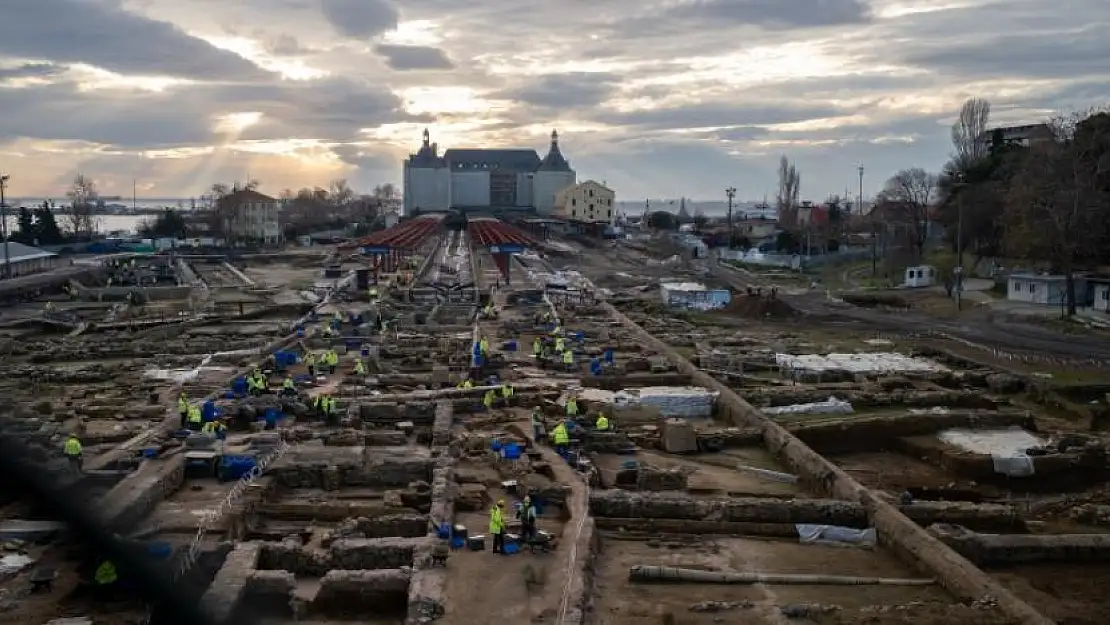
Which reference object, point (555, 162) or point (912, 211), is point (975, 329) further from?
point (555, 162)

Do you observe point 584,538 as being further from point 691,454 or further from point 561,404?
point 561,404

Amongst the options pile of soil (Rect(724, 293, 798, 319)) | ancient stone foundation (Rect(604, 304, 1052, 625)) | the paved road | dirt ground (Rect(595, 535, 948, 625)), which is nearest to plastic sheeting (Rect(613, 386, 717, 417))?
ancient stone foundation (Rect(604, 304, 1052, 625))

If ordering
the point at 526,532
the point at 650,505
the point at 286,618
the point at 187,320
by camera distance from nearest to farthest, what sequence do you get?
the point at 286,618
the point at 526,532
the point at 650,505
the point at 187,320

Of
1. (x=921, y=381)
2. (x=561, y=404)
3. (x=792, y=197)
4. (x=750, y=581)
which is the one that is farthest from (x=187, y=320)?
(x=792, y=197)

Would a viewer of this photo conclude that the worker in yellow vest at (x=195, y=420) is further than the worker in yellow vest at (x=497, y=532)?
Yes

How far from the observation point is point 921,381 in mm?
28094

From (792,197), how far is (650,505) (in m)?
102

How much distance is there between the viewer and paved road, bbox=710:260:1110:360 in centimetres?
3284

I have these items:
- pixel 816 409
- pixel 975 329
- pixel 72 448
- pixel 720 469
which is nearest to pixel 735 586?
pixel 720 469

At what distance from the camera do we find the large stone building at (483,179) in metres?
137

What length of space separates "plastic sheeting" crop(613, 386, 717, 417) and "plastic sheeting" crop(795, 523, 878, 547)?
900cm

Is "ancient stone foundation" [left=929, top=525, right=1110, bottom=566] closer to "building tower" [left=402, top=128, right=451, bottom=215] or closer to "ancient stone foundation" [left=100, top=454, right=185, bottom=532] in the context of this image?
"ancient stone foundation" [left=100, top=454, right=185, bottom=532]

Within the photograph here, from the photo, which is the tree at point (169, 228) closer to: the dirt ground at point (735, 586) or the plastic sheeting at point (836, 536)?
the dirt ground at point (735, 586)

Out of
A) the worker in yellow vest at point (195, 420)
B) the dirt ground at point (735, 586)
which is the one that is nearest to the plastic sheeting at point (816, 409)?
the dirt ground at point (735, 586)
